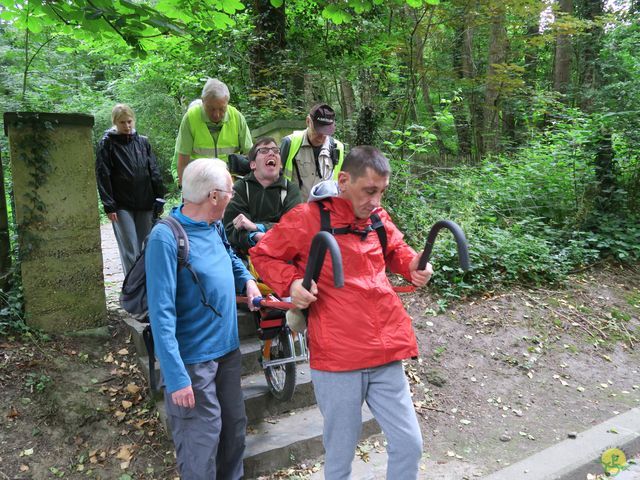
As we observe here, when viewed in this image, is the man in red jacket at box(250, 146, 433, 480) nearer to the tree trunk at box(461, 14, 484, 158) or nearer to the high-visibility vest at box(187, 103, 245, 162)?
the high-visibility vest at box(187, 103, 245, 162)

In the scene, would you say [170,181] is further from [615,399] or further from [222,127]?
[615,399]

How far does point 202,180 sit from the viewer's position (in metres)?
2.47

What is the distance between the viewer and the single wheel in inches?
146

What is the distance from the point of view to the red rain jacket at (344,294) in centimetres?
230

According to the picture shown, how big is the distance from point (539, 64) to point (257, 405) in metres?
19.2

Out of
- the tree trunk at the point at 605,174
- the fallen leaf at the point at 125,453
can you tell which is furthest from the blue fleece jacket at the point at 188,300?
the tree trunk at the point at 605,174

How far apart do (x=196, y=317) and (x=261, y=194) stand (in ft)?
5.42

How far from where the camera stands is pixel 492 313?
5.71m

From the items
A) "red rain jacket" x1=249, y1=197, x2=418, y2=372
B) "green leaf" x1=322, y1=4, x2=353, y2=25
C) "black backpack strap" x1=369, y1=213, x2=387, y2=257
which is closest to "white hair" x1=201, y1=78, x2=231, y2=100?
"green leaf" x1=322, y1=4, x2=353, y2=25

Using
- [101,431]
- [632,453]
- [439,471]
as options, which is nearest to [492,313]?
[632,453]

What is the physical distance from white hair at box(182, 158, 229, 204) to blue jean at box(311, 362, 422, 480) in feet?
3.55

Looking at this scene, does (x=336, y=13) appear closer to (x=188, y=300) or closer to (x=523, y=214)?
(x=188, y=300)

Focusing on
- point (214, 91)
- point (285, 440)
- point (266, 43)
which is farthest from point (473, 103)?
point (285, 440)

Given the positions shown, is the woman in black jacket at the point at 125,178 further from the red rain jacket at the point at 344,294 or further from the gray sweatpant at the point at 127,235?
the red rain jacket at the point at 344,294
